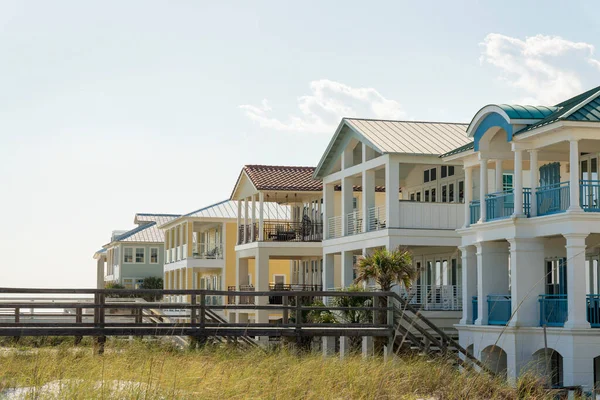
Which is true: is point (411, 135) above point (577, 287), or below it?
above

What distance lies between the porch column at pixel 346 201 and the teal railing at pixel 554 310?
12888 mm

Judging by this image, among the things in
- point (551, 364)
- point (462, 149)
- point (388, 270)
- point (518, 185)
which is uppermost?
point (462, 149)

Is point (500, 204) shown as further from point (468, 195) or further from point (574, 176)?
point (574, 176)

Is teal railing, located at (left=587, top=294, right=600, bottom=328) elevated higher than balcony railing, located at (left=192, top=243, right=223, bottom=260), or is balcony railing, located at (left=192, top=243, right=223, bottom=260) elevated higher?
balcony railing, located at (left=192, top=243, right=223, bottom=260)

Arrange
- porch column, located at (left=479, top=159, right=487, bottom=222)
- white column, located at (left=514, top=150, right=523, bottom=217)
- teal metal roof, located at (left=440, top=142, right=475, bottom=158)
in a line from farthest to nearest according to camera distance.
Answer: teal metal roof, located at (left=440, top=142, right=475, bottom=158)
porch column, located at (left=479, top=159, right=487, bottom=222)
white column, located at (left=514, top=150, right=523, bottom=217)

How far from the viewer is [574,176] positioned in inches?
1036

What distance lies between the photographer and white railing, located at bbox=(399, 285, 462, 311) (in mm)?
36125

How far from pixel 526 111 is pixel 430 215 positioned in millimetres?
8599

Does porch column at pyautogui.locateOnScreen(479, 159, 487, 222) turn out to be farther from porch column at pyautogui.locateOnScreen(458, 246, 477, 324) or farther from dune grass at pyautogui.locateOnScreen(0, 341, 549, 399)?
dune grass at pyautogui.locateOnScreen(0, 341, 549, 399)

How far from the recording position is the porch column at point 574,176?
2625 cm

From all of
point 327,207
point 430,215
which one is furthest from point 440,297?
point 327,207

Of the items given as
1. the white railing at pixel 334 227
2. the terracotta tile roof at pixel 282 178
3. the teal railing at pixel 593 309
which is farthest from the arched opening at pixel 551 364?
the terracotta tile roof at pixel 282 178

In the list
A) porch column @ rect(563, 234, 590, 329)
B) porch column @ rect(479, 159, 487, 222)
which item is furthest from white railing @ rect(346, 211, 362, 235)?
porch column @ rect(563, 234, 590, 329)

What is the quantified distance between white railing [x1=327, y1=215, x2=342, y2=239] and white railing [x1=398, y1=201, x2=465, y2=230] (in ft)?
17.8
